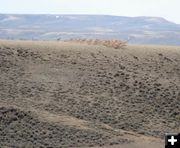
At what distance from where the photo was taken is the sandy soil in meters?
20.2

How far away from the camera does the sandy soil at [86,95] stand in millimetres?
20156

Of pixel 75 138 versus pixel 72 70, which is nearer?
pixel 75 138

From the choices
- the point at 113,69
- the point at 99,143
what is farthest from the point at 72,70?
the point at 99,143

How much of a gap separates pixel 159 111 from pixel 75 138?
5636 mm

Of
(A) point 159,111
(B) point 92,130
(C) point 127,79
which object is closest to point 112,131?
(B) point 92,130

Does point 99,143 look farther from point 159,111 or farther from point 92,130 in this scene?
point 159,111

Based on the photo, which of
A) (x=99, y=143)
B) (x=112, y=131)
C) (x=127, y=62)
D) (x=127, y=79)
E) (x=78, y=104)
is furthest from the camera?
(x=127, y=62)

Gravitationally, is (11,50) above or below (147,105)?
above

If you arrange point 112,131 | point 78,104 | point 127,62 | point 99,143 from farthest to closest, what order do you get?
point 127,62 → point 78,104 → point 112,131 → point 99,143

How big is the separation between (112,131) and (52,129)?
7.20ft

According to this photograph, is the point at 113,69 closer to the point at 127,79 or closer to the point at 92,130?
the point at 127,79

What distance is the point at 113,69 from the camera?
2867 centimetres

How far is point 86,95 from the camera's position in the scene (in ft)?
81.7

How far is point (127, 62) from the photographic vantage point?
29.9 m
